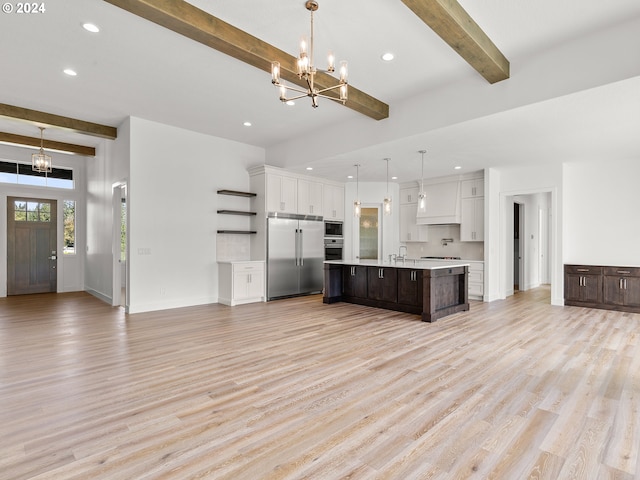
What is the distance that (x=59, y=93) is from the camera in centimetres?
505

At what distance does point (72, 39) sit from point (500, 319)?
6634 millimetres

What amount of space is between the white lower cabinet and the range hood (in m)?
1.16

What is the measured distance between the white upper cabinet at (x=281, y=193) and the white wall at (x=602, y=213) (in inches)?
215

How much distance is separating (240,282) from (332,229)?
2.89 m

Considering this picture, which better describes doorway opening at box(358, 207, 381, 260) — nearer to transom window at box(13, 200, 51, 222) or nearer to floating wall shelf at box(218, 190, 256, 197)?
floating wall shelf at box(218, 190, 256, 197)

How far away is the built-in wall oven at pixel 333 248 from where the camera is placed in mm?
8570

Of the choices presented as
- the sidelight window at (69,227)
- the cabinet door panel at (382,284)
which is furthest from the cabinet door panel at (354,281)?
the sidelight window at (69,227)

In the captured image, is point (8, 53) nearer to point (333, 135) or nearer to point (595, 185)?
point (333, 135)

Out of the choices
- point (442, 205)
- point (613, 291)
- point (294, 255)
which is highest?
point (442, 205)

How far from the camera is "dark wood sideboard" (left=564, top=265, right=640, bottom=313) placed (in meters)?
6.05

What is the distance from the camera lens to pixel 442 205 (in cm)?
834

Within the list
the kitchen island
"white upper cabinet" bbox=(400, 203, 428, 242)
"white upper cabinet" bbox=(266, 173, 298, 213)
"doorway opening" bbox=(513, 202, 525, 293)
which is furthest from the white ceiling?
"doorway opening" bbox=(513, 202, 525, 293)

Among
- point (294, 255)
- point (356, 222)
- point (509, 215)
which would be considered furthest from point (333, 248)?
point (509, 215)

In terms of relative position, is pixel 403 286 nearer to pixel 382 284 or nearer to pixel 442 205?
pixel 382 284
